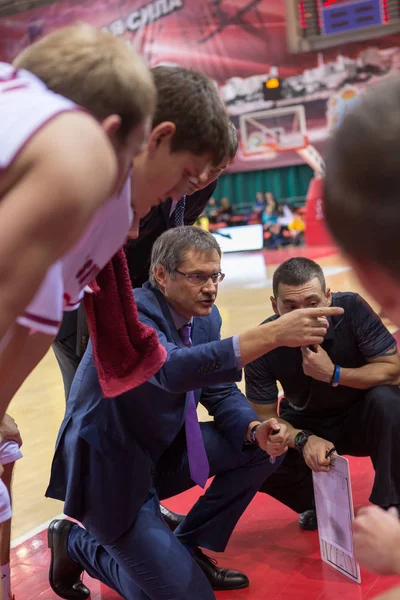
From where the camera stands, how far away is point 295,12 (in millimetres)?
17281

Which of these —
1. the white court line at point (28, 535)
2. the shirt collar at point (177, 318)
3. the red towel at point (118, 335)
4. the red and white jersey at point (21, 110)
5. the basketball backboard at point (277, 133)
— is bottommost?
the basketball backboard at point (277, 133)

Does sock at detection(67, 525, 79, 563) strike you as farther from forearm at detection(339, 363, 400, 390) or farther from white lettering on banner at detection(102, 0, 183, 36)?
white lettering on banner at detection(102, 0, 183, 36)

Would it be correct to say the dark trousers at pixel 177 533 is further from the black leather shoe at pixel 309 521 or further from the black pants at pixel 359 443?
the black leather shoe at pixel 309 521

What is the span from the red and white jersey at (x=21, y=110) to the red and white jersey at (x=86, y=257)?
8.7 inches

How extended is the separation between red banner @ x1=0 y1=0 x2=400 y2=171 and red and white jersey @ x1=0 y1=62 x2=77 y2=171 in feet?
61.8

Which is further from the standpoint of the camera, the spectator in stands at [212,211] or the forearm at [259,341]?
the spectator in stands at [212,211]

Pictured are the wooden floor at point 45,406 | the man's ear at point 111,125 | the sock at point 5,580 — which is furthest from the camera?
the wooden floor at point 45,406

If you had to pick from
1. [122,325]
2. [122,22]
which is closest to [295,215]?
[122,22]

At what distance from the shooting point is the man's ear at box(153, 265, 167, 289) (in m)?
2.77

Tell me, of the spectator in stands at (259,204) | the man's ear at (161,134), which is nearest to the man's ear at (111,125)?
the man's ear at (161,134)

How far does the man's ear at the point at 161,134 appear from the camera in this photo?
1.54m

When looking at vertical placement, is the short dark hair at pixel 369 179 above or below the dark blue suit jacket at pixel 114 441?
above

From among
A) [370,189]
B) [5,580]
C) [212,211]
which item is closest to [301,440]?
[5,580]

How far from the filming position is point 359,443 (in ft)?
10.3
